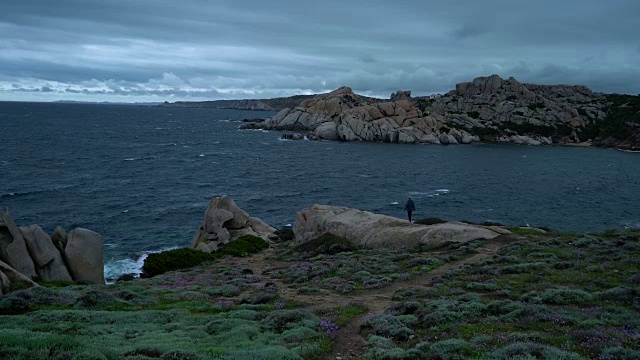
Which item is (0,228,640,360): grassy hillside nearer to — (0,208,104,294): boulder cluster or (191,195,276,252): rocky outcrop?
(0,208,104,294): boulder cluster

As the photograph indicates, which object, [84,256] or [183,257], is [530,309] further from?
[183,257]

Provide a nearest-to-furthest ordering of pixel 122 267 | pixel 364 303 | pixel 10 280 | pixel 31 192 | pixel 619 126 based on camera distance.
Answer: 1. pixel 364 303
2. pixel 10 280
3. pixel 122 267
4. pixel 31 192
5. pixel 619 126

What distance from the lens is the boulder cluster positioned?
95.3 feet

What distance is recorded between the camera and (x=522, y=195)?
8106 centimetres

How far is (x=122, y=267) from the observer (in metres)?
43.2

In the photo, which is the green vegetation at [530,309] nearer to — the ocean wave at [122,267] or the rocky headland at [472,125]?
the ocean wave at [122,267]

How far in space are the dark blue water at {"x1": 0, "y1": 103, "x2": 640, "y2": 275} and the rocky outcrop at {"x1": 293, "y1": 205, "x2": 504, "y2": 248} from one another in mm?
16975

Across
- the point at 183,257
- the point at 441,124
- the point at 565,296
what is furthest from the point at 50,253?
the point at 441,124

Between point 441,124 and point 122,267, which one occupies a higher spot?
point 441,124

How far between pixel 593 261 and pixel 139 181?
75.9m

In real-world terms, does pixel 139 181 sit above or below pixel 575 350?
below

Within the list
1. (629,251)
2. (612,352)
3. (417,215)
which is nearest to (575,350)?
(612,352)

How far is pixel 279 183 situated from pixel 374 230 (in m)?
50.7

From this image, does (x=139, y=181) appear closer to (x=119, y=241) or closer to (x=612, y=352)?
(x=119, y=241)
